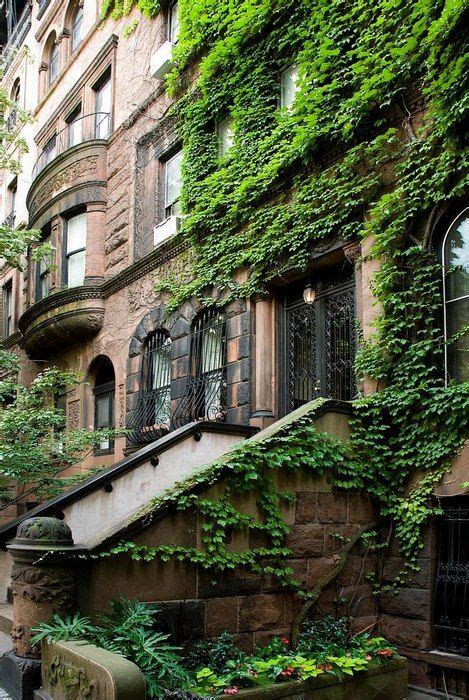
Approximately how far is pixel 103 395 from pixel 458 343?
10.4 metres

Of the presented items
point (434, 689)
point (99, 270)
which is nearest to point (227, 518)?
point (434, 689)

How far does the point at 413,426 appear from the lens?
305 inches

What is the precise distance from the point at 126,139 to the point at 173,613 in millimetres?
12551

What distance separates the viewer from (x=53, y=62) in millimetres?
23234

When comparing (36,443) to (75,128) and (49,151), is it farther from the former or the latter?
(49,151)

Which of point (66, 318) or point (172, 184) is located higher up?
point (172, 184)

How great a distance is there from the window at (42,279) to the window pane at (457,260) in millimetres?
12637

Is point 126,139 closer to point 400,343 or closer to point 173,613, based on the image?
point 400,343

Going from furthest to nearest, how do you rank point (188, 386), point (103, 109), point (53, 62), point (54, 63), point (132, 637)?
point (53, 62)
point (54, 63)
point (103, 109)
point (188, 386)
point (132, 637)

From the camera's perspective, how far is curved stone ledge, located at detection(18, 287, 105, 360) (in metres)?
16.3

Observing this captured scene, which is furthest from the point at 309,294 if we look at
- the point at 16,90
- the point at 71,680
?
the point at 16,90

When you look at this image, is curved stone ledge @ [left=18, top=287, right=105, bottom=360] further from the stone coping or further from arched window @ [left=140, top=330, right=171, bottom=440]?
the stone coping

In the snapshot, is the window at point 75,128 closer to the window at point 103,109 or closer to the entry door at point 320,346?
the window at point 103,109

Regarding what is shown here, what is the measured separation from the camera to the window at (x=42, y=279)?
1864 centimetres
